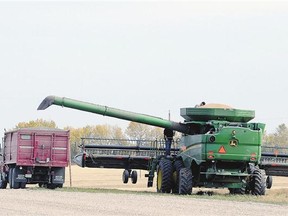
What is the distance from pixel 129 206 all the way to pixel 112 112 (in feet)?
34.9

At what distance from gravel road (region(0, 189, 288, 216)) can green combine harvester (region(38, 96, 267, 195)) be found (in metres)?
2.76

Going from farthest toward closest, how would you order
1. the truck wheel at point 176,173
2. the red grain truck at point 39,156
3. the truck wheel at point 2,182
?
the truck wheel at point 2,182
the red grain truck at point 39,156
the truck wheel at point 176,173

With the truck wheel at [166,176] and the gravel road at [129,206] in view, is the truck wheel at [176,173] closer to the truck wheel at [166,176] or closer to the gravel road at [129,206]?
the truck wheel at [166,176]

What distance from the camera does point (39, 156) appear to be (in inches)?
1644

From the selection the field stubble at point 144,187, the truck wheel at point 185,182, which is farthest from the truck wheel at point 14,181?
the truck wheel at point 185,182

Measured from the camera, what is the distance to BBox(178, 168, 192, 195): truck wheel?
111 feet

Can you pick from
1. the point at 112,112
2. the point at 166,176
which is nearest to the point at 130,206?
the point at 166,176

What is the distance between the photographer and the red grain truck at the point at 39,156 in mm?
41500

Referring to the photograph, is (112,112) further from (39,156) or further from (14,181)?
(14,181)

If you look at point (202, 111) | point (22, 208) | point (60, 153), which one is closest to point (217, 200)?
→ point (202, 111)

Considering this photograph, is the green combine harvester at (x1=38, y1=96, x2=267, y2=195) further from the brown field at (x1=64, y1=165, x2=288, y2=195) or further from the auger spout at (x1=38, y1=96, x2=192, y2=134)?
the brown field at (x1=64, y1=165, x2=288, y2=195)

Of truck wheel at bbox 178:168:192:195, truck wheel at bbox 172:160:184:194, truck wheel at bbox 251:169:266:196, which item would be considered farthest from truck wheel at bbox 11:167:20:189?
truck wheel at bbox 251:169:266:196

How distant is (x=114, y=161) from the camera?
3922 cm

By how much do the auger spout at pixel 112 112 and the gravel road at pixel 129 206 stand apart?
220 inches
